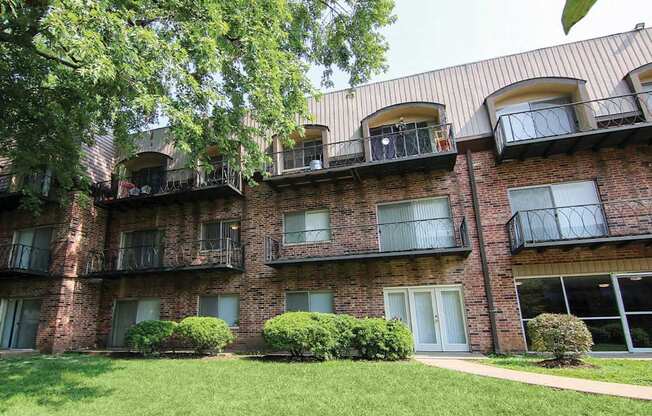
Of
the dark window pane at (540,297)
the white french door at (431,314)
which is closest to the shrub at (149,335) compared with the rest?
the white french door at (431,314)

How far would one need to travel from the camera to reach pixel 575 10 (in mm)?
734

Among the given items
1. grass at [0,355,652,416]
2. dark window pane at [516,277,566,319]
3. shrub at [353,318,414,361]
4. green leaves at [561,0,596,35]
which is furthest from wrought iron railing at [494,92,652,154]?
green leaves at [561,0,596,35]

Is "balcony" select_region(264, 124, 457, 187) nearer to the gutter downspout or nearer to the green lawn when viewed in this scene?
the gutter downspout

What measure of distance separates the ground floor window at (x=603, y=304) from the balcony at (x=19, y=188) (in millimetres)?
17156

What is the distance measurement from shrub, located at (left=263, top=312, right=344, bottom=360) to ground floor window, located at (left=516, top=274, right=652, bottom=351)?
5.56 m

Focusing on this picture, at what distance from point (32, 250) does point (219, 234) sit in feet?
24.2

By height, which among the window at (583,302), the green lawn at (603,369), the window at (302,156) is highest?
the window at (302,156)

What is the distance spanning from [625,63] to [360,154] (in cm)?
880

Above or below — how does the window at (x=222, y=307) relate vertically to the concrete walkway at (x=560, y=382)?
above

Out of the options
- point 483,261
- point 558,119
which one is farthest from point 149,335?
point 558,119

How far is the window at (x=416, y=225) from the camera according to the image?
11.8 metres

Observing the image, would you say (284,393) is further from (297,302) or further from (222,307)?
(222,307)

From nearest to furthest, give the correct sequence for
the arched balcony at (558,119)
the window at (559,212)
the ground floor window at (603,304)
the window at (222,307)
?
1. the ground floor window at (603,304)
2. the arched balcony at (558,119)
3. the window at (559,212)
4. the window at (222,307)

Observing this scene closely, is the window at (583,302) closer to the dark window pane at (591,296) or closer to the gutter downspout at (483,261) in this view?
the dark window pane at (591,296)
